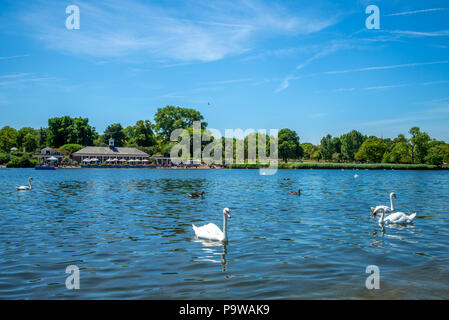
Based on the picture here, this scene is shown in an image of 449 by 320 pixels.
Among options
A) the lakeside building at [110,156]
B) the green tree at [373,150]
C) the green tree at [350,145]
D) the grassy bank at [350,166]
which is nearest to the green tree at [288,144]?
the grassy bank at [350,166]

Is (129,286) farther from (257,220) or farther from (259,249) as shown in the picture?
(257,220)

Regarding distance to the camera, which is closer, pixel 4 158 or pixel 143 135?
pixel 4 158

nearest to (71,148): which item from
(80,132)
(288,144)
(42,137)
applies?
(80,132)

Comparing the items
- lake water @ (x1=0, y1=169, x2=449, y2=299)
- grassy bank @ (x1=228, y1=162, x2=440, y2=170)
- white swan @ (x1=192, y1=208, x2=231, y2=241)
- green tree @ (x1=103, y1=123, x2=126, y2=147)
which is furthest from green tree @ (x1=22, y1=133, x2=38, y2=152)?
white swan @ (x1=192, y1=208, x2=231, y2=241)

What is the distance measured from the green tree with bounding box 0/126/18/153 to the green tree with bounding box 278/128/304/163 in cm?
11064

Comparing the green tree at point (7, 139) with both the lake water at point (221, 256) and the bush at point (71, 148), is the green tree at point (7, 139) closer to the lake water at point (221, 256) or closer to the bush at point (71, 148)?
the bush at point (71, 148)

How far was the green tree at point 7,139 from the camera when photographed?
14338 cm

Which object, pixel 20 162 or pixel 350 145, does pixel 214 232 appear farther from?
pixel 350 145

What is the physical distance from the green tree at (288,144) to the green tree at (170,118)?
40.6m

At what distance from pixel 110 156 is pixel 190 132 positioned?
31691mm

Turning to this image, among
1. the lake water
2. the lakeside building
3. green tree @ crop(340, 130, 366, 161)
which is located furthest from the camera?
green tree @ crop(340, 130, 366, 161)

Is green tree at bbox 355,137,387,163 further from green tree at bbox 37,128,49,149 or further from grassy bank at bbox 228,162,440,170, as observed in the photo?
green tree at bbox 37,128,49,149

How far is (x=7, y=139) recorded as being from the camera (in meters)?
144

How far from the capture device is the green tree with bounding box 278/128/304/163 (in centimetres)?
13250
